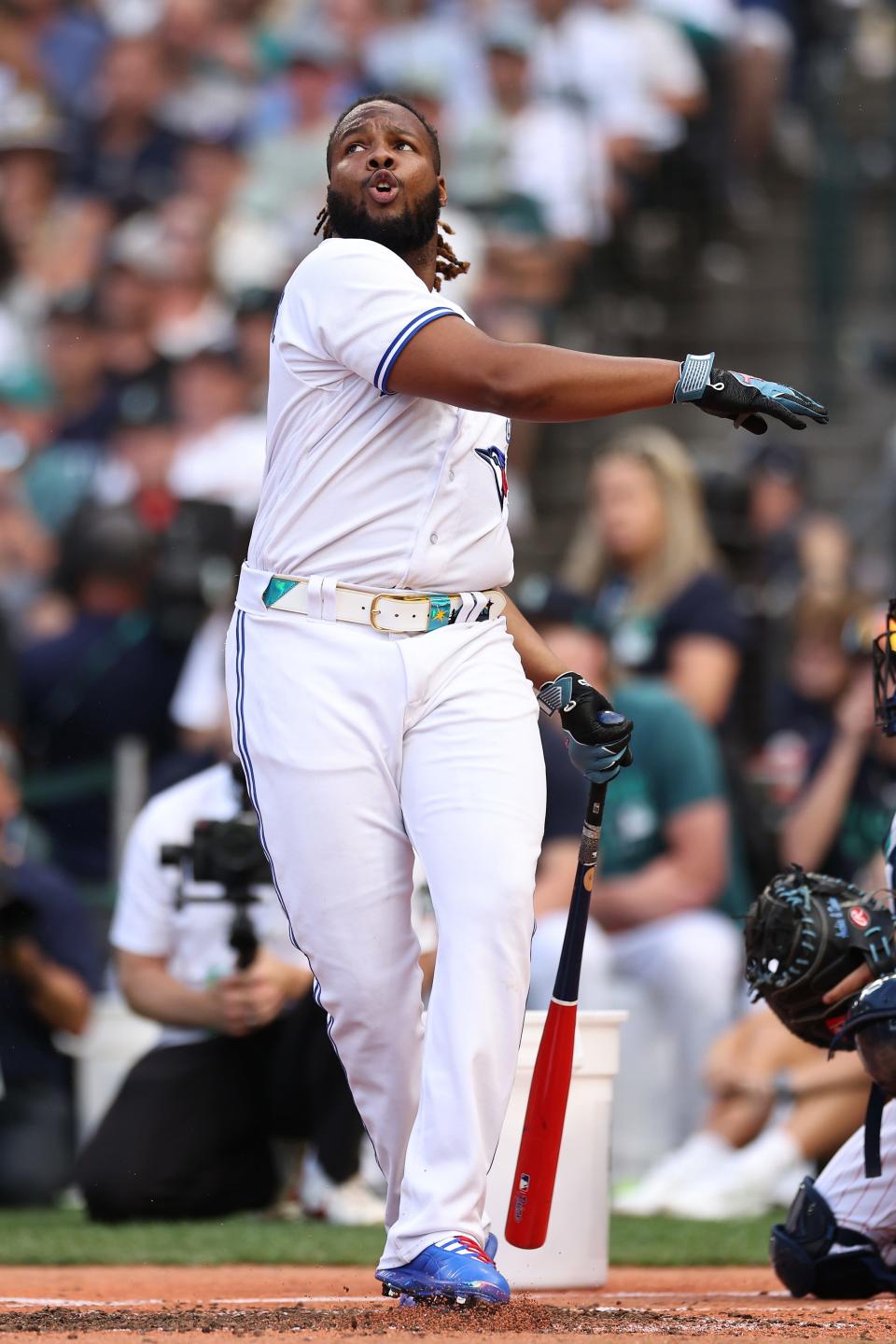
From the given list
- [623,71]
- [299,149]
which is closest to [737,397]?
[623,71]

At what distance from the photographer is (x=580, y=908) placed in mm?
4227

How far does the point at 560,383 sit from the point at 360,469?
0.42 meters

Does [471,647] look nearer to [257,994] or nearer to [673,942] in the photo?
[257,994]

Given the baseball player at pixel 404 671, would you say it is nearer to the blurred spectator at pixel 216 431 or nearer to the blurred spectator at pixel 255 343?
the blurred spectator at pixel 216 431

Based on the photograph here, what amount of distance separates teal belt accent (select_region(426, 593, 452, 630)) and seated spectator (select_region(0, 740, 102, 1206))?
3.31 metres

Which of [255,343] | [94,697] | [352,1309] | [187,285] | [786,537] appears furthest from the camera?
[187,285]

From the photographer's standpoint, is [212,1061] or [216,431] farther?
[216,431]

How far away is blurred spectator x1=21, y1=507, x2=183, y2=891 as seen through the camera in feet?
26.9

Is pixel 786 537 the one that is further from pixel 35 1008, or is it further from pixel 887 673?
pixel 887 673

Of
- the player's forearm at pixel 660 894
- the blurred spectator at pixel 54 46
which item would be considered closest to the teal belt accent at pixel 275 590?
the player's forearm at pixel 660 894

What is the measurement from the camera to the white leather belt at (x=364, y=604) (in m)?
3.98

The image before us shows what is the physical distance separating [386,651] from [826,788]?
3.71m

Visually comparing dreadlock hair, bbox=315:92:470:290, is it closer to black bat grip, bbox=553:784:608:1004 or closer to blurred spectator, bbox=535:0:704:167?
black bat grip, bbox=553:784:608:1004

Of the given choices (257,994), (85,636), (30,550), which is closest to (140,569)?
(85,636)
